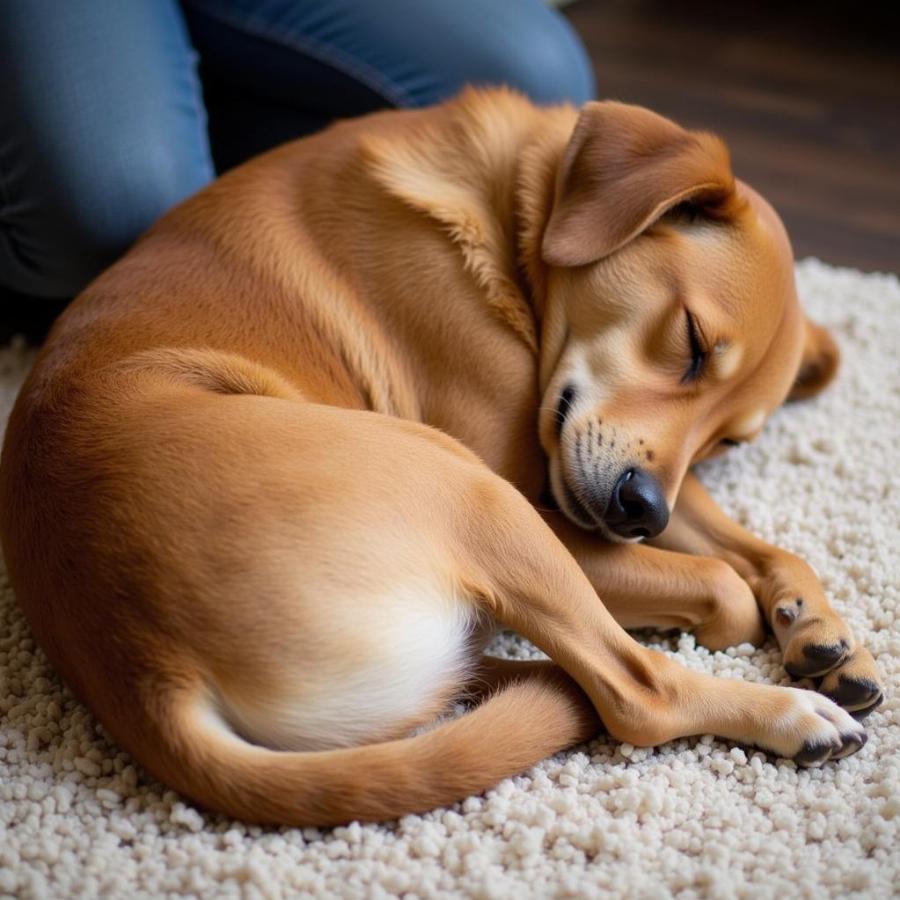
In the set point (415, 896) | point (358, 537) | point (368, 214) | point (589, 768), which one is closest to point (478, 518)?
point (358, 537)

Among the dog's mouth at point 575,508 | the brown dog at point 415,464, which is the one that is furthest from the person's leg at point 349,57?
the dog's mouth at point 575,508

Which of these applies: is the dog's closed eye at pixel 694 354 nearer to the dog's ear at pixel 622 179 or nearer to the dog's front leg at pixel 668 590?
the dog's ear at pixel 622 179

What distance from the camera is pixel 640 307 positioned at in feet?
7.34

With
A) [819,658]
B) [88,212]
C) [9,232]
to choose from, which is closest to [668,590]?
[819,658]

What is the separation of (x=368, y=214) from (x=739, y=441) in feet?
3.18

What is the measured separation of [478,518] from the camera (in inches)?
74.8

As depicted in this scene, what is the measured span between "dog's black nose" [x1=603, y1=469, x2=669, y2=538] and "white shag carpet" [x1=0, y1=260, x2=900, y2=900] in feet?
0.88

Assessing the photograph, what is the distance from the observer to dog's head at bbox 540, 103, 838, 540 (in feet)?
7.21

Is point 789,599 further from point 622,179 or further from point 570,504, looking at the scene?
point 622,179

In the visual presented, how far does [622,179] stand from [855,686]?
3.48 feet

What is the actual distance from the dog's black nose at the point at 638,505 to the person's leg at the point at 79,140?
1500 millimetres

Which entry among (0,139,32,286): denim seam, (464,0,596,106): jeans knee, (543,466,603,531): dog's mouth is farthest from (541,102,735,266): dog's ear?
(0,139,32,286): denim seam

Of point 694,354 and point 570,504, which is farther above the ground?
point 694,354

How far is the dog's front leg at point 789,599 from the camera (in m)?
2.08
